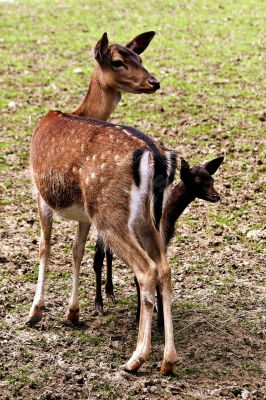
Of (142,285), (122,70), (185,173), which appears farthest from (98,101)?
(142,285)

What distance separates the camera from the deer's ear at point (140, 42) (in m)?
6.61

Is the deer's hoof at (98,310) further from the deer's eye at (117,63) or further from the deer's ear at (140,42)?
the deer's ear at (140,42)

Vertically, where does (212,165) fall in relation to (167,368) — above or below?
above

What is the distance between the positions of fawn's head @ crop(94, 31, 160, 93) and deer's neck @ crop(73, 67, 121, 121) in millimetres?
40

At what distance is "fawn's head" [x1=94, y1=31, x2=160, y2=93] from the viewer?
20.3ft

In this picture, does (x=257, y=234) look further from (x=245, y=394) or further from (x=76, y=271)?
(x=245, y=394)

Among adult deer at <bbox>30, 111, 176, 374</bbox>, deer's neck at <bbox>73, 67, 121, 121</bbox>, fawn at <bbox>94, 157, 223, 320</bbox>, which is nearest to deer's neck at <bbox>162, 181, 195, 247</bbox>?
fawn at <bbox>94, 157, 223, 320</bbox>

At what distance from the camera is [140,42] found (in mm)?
6691

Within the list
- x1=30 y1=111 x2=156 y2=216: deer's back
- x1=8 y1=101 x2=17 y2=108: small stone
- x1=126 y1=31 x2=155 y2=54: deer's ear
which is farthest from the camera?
x1=8 y1=101 x2=17 y2=108: small stone

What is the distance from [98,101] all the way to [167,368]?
2324 mm

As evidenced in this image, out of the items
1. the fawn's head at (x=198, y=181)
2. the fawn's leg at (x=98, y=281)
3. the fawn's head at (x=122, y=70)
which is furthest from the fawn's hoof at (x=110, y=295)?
the fawn's head at (x=122, y=70)

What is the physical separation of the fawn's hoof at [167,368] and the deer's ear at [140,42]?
2.96m

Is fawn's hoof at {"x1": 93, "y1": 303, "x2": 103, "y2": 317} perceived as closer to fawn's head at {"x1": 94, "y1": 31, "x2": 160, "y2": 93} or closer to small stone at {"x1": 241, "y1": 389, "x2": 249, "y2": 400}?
small stone at {"x1": 241, "y1": 389, "x2": 249, "y2": 400}

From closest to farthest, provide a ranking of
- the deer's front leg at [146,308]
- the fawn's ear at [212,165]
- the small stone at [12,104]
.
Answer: the deer's front leg at [146,308], the fawn's ear at [212,165], the small stone at [12,104]
